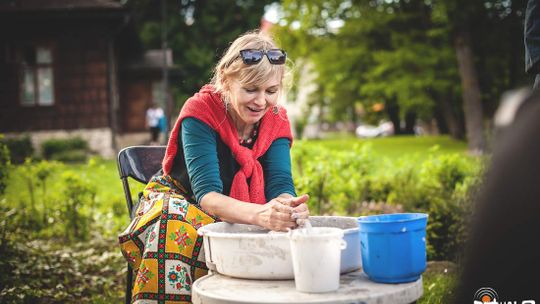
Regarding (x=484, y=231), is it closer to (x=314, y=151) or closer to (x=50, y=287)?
(x=50, y=287)

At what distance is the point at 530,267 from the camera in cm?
97

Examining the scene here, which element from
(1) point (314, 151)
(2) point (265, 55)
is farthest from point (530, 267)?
(1) point (314, 151)

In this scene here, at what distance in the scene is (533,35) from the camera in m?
2.76

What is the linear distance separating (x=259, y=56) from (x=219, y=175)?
455 mm

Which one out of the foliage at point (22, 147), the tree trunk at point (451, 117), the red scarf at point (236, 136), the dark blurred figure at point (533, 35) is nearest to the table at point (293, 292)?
the red scarf at point (236, 136)

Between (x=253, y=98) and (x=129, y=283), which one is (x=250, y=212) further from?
(x=129, y=283)

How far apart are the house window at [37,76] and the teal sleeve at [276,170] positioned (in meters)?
17.9

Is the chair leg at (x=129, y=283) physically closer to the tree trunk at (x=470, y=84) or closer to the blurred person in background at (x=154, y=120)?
the tree trunk at (x=470, y=84)

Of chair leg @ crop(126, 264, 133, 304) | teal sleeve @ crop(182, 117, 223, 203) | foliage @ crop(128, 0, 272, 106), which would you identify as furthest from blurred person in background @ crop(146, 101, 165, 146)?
teal sleeve @ crop(182, 117, 223, 203)

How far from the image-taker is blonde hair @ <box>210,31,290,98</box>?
8.06ft

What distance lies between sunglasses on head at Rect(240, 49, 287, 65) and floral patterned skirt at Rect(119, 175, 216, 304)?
571 millimetres

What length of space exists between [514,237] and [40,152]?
61.6 ft

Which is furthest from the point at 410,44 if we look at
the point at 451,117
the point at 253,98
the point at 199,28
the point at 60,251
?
the point at 253,98

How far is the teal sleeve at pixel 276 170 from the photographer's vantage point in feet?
8.96
